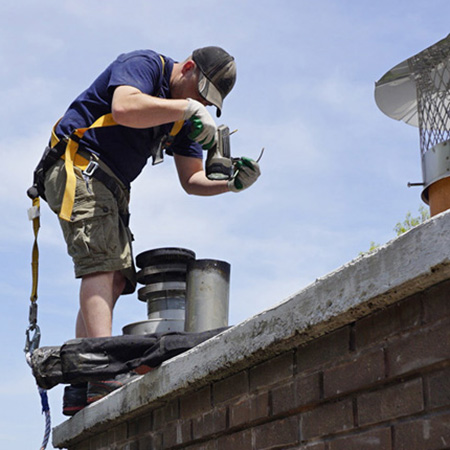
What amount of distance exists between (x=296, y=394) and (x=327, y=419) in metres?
0.18

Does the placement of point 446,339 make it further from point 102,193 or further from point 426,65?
point 426,65

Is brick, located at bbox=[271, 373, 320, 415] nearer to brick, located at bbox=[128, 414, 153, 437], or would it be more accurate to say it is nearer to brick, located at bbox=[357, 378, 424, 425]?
brick, located at bbox=[357, 378, 424, 425]

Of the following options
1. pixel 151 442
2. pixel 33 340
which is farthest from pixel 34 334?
pixel 151 442

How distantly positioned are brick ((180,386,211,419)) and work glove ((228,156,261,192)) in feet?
5.18

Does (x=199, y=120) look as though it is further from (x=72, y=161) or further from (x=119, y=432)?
(x=119, y=432)

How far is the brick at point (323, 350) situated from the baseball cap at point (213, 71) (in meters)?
2.15

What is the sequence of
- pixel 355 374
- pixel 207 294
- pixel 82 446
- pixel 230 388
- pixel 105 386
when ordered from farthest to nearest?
pixel 82 446 → pixel 207 294 → pixel 105 386 → pixel 230 388 → pixel 355 374

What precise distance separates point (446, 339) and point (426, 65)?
2983 millimetres

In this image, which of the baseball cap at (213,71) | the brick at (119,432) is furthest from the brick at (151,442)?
the baseball cap at (213,71)

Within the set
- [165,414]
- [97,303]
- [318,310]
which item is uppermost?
[97,303]

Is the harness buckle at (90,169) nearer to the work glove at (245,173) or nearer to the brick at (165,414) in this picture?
the work glove at (245,173)

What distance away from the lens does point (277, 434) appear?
2430 mm

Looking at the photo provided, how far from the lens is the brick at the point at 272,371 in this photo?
2.44m

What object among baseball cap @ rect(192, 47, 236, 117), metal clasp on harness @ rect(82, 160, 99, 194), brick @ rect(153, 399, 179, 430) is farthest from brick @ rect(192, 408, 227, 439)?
baseball cap @ rect(192, 47, 236, 117)
